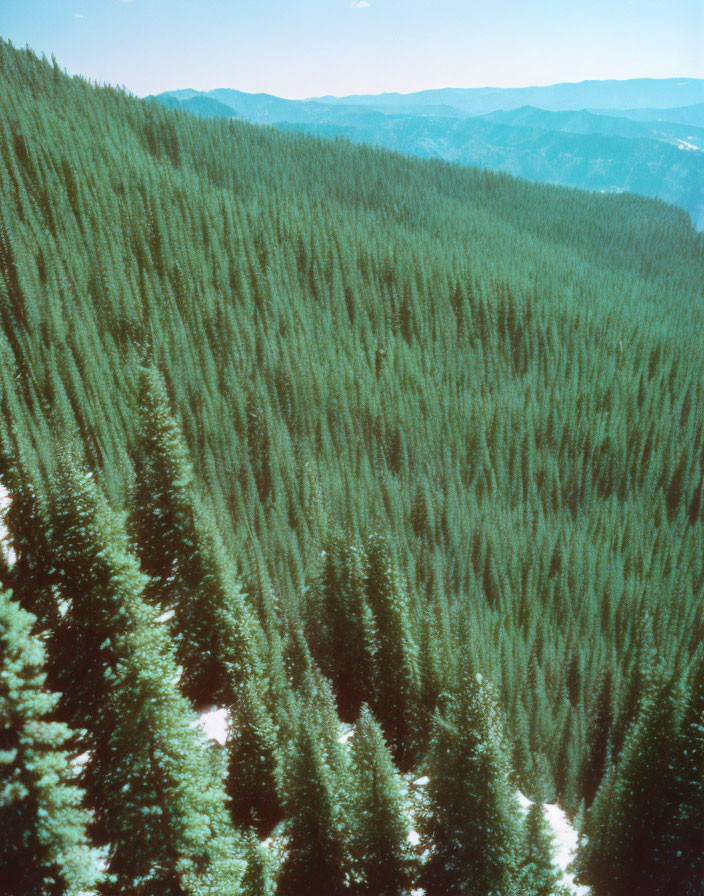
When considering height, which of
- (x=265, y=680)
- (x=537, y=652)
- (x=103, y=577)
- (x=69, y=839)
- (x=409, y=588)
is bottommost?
(x=537, y=652)

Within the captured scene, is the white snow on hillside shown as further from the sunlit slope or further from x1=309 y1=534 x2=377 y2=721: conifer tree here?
x1=309 y1=534 x2=377 y2=721: conifer tree

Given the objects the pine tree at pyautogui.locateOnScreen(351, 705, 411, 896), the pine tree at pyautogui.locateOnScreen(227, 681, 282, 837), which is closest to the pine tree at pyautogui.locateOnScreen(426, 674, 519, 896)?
the pine tree at pyautogui.locateOnScreen(351, 705, 411, 896)

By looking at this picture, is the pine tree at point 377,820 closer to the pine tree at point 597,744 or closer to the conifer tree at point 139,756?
the conifer tree at point 139,756

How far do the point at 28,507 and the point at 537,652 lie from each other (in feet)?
124

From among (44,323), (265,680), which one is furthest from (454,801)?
(44,323)

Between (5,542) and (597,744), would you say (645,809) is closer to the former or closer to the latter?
(597,744)

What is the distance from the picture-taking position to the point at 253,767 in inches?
812

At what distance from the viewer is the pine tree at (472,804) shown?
18.1m

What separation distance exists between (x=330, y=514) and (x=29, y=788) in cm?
2987

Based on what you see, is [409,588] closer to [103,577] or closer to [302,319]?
[103,577]

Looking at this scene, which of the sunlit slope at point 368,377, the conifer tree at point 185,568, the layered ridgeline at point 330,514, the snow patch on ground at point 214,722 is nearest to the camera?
the layered ridgeline at point 330,514

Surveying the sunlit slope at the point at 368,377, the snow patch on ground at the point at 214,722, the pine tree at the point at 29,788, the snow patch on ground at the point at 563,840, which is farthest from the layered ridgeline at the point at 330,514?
the snow patch on ground at the point at 563,840

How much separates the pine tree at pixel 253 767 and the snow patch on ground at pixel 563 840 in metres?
9.17

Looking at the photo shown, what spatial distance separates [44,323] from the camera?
2103 inches
